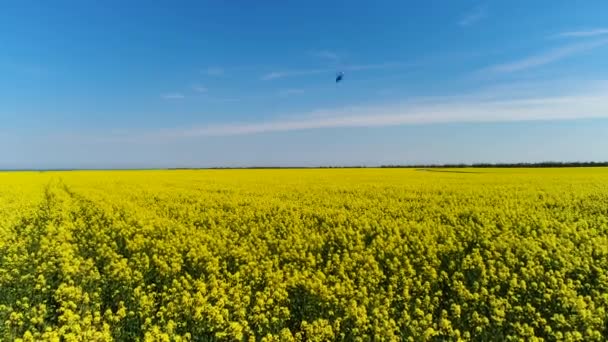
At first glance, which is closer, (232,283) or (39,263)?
(232,283)

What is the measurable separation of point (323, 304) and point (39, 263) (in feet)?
19.9

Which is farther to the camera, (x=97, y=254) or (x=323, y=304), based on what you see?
(x=97, y=254)

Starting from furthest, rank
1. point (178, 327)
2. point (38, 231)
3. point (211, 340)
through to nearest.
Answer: point (38, 231), point (178, 327), point (211, 340)

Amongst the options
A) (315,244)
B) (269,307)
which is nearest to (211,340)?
(269,307)

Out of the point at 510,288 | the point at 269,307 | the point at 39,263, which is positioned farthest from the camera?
the point at 39,263

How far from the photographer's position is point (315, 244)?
1052cm

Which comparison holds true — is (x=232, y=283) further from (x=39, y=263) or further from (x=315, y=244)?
(x=39, y=263)

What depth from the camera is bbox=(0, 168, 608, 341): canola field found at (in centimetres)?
615

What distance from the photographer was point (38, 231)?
475 inches

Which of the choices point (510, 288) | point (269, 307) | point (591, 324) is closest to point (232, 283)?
point (269, 307)

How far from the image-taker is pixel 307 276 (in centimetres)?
813

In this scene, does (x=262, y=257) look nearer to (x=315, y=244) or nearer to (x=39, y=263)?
(x=315, y=244)

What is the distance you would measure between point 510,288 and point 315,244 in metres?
4.35

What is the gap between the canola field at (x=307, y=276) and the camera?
20.2ft
